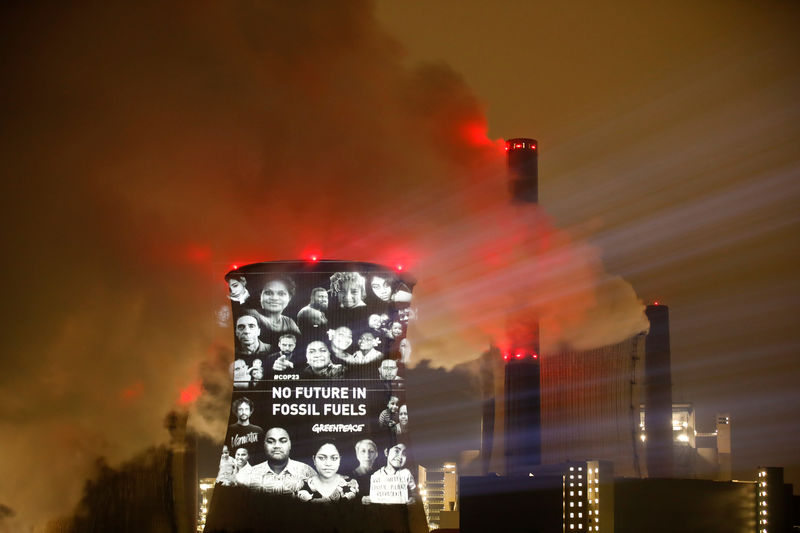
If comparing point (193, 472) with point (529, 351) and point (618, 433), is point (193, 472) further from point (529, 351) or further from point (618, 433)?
point (618, 433)

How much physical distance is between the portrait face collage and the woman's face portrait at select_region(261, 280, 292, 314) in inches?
1.0

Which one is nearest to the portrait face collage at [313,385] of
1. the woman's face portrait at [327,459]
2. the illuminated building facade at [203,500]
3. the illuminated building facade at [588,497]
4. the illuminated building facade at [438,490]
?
the woman's face portrait at [327,459]

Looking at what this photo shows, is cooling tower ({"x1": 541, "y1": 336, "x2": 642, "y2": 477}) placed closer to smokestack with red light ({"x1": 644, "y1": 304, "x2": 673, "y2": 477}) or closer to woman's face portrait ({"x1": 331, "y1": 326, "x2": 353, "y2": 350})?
smokestack with red light ({"x1": 644, "y1": 304, "x2": 673, "y2": 477})

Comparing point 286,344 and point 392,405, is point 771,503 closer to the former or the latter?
point 392,405

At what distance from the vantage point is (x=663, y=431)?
5753cm

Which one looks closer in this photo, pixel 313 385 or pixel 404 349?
pixel 313 385

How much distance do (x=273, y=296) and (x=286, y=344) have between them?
4.12 feet

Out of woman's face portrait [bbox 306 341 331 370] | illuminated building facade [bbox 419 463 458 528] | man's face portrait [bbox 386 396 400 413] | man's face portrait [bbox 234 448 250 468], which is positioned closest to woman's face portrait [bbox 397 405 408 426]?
man's face portrait [bbox 386 396 400 413]

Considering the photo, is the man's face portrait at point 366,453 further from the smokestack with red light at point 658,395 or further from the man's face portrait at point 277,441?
the smokestack with red light at point 658,395

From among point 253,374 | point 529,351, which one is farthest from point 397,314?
point 529,351

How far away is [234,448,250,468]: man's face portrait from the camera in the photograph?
3216cm

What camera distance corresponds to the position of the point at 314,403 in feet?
105

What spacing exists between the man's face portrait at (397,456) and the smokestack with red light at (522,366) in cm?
1318

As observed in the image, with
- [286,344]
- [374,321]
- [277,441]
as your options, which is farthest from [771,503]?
[286,344]
